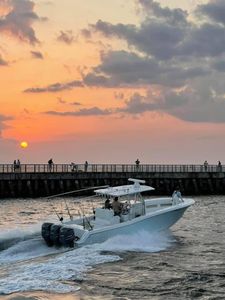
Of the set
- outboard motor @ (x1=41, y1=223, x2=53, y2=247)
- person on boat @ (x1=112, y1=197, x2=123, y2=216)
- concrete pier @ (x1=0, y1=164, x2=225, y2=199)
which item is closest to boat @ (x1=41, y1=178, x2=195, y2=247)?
outboard motor @ (x1=41, y1=223, x2=53, y2=247)

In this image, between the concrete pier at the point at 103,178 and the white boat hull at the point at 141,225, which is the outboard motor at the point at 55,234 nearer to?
the white boat hull at the point at 141,225

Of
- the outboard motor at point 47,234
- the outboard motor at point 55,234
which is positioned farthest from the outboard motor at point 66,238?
the outboard motor at point 47,234

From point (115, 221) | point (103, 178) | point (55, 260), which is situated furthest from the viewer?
point (103, 178)

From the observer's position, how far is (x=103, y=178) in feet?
220

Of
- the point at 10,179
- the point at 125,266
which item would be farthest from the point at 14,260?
the point at 10,179

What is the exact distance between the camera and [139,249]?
23484mm

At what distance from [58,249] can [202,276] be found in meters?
6.35

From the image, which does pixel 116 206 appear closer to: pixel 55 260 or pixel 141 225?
pixel 141 225

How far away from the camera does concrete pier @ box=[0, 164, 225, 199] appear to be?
2498 inches

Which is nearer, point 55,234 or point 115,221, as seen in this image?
point 55,234

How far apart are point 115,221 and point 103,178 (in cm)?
4194

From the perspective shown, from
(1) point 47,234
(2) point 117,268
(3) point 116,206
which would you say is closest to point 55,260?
(2) point 117,268

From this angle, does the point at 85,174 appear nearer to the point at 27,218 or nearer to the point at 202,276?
the point at 27,218

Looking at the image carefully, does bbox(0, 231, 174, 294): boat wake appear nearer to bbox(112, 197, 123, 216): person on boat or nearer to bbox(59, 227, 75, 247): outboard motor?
bbox(59, 227, 75, 247): outboard motor
